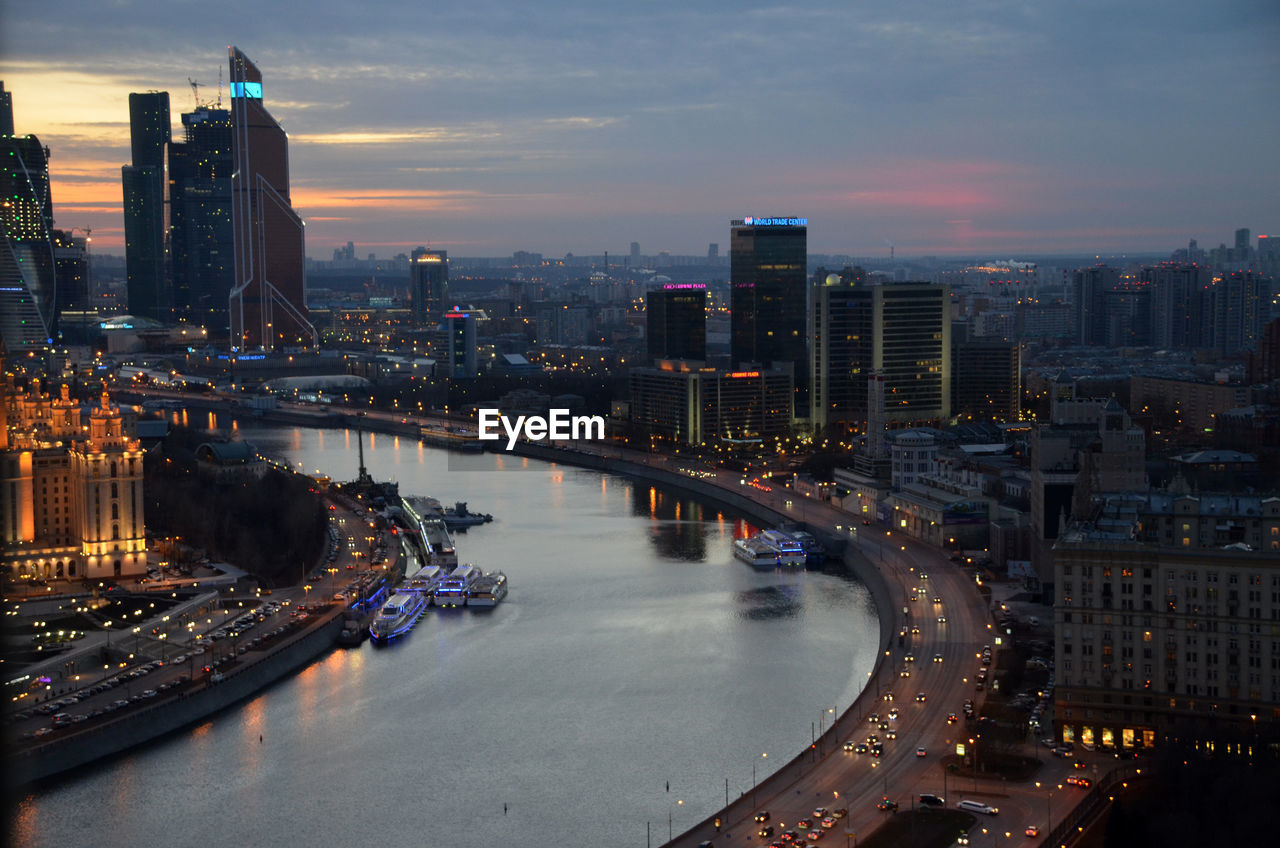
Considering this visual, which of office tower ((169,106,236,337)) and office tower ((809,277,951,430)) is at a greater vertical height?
office tower ((169,106,236,337))

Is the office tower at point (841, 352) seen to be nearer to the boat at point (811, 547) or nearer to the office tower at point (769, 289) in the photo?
the office tower at point (769, 289)

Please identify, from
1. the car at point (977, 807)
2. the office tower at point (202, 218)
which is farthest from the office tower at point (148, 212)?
the car at point (977, 807)

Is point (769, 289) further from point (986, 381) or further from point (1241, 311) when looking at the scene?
point (1241, 311)

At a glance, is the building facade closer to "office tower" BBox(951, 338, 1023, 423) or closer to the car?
the car

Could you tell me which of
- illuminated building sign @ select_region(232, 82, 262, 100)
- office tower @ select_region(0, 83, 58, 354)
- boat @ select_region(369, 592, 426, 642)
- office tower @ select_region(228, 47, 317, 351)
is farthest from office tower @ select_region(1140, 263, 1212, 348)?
boat @ select_region(369, 592, 426, 642)

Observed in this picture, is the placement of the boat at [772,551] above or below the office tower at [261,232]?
below
